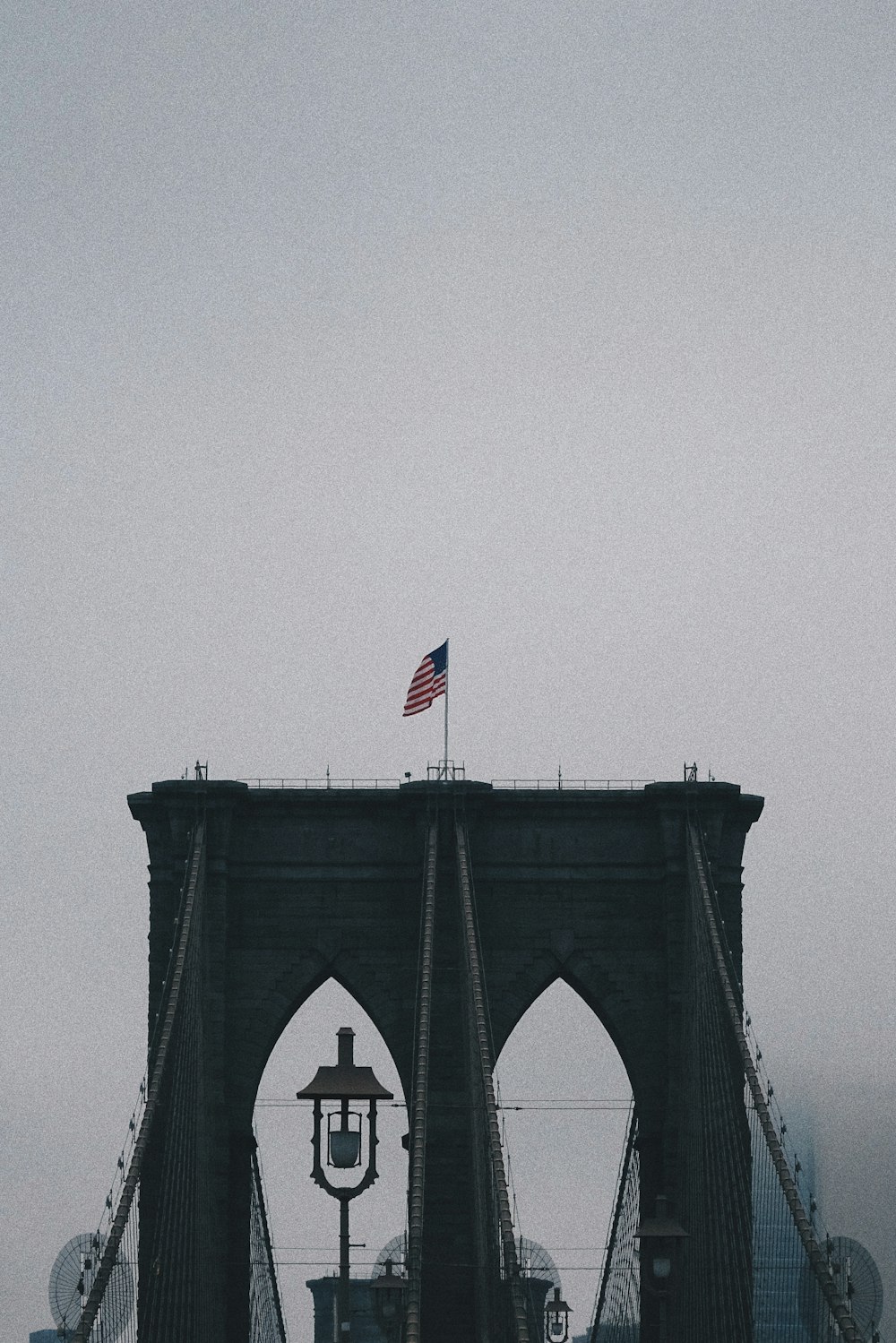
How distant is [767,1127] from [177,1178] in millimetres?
14254

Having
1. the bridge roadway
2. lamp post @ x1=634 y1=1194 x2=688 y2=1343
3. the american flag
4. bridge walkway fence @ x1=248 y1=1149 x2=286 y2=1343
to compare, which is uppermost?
the american flag

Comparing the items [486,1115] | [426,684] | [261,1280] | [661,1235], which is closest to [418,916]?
[426,684]

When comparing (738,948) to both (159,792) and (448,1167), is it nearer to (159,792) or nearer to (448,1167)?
(448,1167)

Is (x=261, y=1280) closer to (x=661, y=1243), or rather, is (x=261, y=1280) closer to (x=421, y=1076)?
(x=421, y=1076)

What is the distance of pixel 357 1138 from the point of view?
29719mm

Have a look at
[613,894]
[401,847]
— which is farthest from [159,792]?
[613,894]

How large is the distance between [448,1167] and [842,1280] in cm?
2082

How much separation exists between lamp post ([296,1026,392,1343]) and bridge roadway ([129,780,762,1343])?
26923 mm

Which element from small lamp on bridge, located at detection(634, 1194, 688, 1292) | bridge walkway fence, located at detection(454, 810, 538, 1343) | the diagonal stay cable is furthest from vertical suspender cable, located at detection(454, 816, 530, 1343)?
the diagonal stay cable

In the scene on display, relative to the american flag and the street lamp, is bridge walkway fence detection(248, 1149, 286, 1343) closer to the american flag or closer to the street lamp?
the street lamp

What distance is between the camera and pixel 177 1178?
5538 centimetres

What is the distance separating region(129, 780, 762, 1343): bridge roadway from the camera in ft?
193

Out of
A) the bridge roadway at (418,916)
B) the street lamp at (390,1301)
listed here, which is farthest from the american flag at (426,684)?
the street lamp at (390,1301)

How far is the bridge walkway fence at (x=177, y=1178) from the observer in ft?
174
